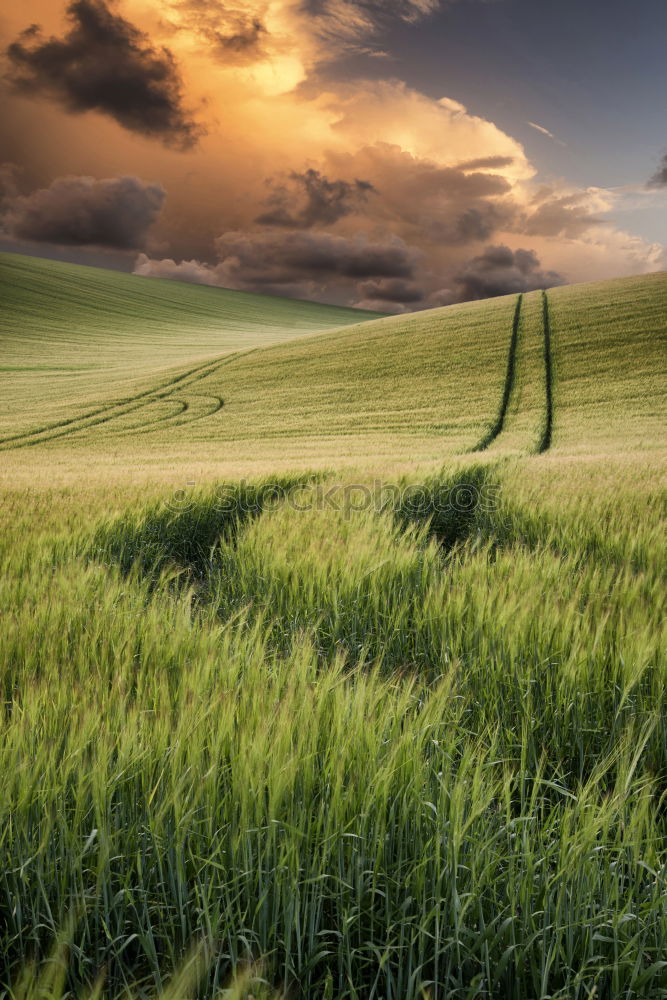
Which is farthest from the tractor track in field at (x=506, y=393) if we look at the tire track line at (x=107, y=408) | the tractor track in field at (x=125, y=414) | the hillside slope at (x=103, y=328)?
the hillside slope at (x=103, y=328)

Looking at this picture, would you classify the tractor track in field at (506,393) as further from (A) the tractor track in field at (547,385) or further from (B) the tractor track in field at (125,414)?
(B) the tractor track in field at (125,414)

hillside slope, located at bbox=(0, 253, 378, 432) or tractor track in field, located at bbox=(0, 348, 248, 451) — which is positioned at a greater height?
hillside slope, located at bbox=(0, 253, 378, 432)

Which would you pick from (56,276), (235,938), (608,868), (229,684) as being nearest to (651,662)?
(608,868)

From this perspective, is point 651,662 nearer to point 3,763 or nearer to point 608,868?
point 608,868

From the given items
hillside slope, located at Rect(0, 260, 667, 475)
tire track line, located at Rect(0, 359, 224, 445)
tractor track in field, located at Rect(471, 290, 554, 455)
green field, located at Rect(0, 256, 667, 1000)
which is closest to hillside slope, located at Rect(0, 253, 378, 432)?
tire track line, located at Rect(0, 359, 224, 445)

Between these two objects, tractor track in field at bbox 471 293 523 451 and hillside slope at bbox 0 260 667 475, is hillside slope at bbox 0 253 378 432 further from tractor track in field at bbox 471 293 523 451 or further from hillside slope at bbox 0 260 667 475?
tractor track in field at bbox 471 293 523 451

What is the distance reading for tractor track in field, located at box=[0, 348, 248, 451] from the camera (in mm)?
19312

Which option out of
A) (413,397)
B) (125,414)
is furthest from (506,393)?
(125,414)

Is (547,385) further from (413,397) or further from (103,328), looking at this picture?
(103,328)

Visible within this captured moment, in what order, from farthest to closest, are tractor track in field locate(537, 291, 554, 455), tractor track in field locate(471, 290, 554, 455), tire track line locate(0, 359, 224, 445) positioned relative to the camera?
1. tire track line locate(0, 359, 224, 445)
2. tractor track in field locate(537, 291, 554, 455)
3. tractor track in field locate(471, 290, 554, 455)

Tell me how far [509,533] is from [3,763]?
4598mm

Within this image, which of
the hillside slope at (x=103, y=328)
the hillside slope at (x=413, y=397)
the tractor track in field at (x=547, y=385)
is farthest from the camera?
the hillside slope at (x=103, y=328)

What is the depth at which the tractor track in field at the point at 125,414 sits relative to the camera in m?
19.3

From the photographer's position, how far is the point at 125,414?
75.7ft
